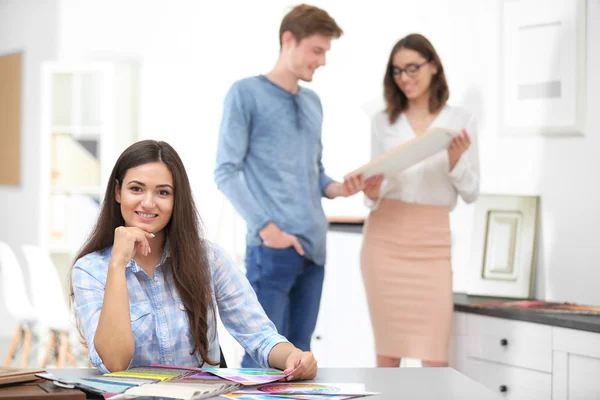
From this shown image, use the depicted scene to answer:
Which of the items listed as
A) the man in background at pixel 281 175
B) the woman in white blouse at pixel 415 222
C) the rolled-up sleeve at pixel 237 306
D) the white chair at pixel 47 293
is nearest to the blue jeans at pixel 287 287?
the man in background at pixel 281 175

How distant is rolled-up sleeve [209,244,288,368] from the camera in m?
1.98

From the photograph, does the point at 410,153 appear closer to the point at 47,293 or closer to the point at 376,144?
the point at 376,144

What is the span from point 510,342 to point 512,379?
134 mm

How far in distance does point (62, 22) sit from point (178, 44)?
45.4 inches

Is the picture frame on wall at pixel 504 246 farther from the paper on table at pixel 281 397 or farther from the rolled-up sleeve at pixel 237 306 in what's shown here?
the paper on table at pixel 281 397

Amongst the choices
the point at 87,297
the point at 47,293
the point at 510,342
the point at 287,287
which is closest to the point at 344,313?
the point at 510,342

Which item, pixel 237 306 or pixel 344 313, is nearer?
pixel 237 306

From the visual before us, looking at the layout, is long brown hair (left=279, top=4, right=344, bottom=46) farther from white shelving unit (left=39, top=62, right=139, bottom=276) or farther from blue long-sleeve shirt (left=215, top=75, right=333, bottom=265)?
white shelving unit (left=39, top=62, right=139, bottom=276)

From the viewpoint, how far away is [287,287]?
288 centimetres

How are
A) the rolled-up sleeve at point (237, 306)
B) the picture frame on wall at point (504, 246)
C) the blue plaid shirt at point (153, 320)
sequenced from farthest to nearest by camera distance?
the picture frame on wall at point (504, 246) < the rolled-up sleeve at point (237, 306) < the blue plaid shirt at point (153, 320)

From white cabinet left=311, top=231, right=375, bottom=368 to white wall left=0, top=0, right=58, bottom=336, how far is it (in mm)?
3605

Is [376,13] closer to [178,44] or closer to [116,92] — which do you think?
[178,44]

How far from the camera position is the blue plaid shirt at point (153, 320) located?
1.83 metres

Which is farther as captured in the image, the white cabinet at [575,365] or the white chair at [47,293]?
the white chair at [47,293]
